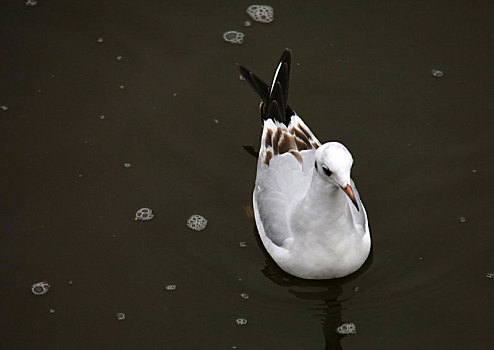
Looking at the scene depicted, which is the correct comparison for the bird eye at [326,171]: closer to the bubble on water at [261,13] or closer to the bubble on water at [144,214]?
the bubble on water at [144,214]

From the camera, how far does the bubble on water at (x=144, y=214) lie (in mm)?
5043

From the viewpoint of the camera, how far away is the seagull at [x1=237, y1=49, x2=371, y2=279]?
4.27 meters

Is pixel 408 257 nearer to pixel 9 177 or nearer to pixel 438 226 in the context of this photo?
pixel 438 226

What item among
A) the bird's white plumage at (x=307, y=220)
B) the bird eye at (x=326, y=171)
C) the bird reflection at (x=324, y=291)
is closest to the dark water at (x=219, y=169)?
the bird reflection at (x=324, y=291)

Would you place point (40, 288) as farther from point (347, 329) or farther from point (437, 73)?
point (437, 73)

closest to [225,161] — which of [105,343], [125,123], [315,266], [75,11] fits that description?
[125,123]

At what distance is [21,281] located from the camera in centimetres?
473

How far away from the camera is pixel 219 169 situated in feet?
17.3

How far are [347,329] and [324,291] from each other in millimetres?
263

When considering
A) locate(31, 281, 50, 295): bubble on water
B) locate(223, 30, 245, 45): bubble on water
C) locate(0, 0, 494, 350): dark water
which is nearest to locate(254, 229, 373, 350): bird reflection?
locate(0, 0, 494, 350): dark water

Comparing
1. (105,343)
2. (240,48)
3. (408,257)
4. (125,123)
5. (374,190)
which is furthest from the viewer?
(240,48)

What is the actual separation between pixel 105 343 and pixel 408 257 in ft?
5.65

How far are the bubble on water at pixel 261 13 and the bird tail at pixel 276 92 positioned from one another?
73 centimetres

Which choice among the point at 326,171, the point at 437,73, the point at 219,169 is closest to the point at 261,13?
the point at 437,73
